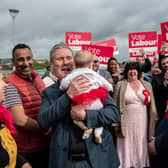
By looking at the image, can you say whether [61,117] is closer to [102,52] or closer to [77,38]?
[102,52]

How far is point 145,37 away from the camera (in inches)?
278

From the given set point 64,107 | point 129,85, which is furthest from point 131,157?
point 64,107

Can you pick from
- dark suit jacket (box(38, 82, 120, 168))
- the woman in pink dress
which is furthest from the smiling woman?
the woman in pink dress

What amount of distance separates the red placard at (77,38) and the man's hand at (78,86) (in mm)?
5356

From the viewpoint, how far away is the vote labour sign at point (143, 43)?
276 inches

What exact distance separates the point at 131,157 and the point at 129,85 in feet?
4.61

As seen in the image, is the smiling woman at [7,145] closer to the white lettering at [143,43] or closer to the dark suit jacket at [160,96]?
the dark suit jacket at [160,96]

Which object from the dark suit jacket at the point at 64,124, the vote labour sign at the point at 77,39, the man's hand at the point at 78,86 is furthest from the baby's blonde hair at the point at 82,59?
the vote labour sign at the point at 77,39

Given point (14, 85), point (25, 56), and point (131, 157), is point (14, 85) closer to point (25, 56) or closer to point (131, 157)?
point (25, 56)

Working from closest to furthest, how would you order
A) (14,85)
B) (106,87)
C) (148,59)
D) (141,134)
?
(106,87)
(14,85)
(141,134)
(148,59)

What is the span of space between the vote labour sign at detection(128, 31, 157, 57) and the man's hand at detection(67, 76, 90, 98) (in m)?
5.75

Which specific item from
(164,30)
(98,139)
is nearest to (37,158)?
(98,139)

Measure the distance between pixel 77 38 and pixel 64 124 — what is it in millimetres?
5700

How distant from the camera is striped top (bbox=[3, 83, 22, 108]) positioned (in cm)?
189
